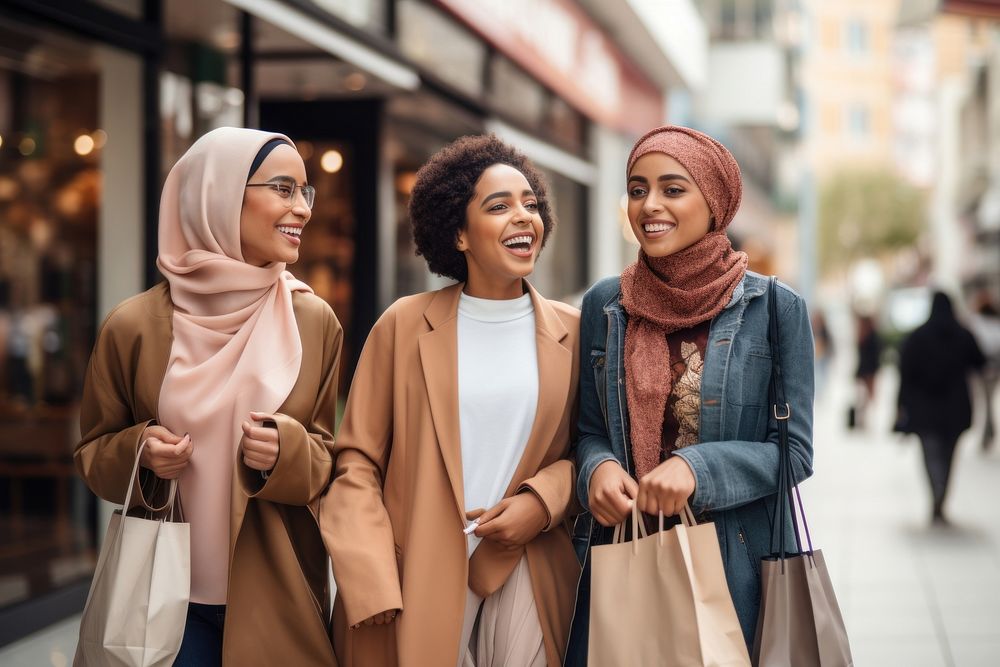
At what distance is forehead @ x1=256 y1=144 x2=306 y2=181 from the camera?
2879 mm

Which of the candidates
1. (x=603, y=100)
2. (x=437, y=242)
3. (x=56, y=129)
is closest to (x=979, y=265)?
(x=603, y=100)

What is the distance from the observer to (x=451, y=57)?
946 cm

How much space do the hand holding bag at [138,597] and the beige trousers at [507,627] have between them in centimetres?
73

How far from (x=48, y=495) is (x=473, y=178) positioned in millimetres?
6161

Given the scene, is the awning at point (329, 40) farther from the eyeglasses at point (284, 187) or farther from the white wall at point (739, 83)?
the white wall at point (739, 83)

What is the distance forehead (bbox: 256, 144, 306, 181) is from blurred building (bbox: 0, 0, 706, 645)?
92.9 inches

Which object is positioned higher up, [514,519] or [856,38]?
[856,38]

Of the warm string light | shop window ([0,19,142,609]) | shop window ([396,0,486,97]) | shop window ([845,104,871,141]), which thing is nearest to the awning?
shop window ([396,0,486,97])

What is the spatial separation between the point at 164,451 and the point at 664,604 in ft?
4.05

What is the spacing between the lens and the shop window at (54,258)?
648 cm

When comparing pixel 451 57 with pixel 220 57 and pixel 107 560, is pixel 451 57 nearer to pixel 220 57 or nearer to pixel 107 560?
pixel 220 57

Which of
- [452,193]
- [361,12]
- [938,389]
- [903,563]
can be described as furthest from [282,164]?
[938,389]

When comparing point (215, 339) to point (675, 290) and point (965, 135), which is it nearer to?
point (675, 290)

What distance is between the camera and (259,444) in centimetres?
267
